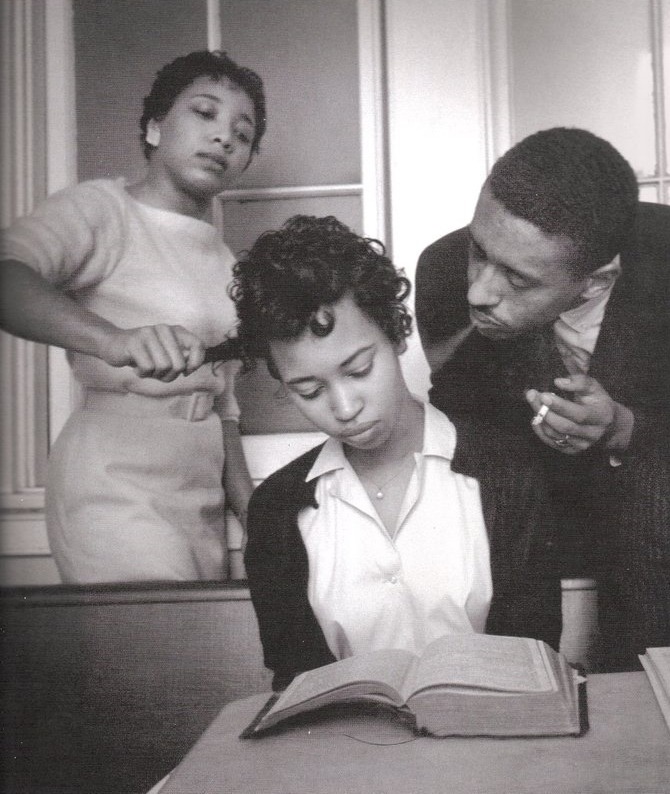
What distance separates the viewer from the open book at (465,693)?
0.70 metres

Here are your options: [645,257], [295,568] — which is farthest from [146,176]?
[645,257]

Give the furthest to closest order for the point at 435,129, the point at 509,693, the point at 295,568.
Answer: the point at 435,129 → the point at 295,568 → the point at 509,693

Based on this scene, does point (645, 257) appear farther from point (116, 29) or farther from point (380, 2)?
point (116, 29)

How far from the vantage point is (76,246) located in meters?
1.14

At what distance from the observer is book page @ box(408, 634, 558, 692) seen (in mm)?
713

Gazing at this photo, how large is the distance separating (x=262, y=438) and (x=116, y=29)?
0.62 m

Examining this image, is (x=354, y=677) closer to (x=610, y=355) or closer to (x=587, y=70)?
(x=610, y=355)

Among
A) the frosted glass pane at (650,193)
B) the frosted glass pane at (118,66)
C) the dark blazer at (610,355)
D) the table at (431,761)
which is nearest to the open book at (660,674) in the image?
→ the table at (431,761)

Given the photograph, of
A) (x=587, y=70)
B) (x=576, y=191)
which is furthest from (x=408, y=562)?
(x=587, y=70)

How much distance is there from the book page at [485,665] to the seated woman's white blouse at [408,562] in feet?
0.71

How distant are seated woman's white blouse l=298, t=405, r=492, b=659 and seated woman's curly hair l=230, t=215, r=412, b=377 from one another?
0.17 meters

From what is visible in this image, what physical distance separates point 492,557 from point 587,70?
0.64m

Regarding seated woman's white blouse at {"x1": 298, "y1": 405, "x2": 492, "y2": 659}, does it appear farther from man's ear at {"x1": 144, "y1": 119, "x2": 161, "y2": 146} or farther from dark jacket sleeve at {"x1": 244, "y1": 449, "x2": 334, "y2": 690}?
man's ear at {"x1": 144, "y1": 119, "x2": 161, "y2": 146}

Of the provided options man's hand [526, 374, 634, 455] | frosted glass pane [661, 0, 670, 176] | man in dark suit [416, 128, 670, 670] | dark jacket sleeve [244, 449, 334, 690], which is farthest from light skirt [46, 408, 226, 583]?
frosted glass pane [661, 0, 670, 176]
